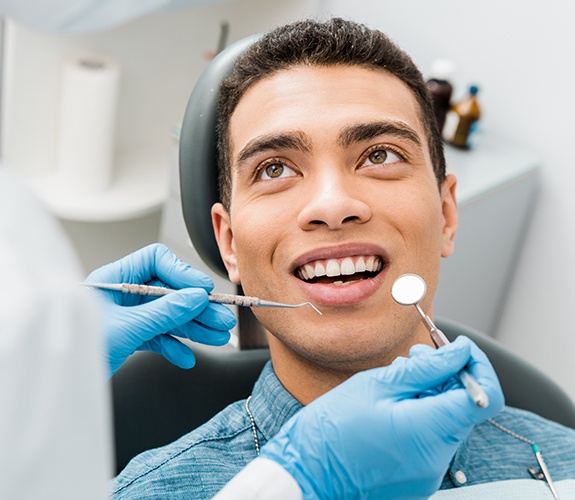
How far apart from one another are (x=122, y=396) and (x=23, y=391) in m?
0.87

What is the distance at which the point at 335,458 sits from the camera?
0.99 m

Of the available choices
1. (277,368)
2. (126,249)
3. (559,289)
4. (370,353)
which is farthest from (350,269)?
(126,249)

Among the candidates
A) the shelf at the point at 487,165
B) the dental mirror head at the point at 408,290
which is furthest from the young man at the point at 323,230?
the shelf at the point at 487,165

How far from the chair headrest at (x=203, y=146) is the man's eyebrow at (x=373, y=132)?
259mm

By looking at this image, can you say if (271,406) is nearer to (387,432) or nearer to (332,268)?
(332,268)

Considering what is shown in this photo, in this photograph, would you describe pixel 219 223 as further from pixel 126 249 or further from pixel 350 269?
pixel 126 249

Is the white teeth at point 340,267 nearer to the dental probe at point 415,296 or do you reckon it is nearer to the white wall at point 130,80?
the dental probe at point 415,296

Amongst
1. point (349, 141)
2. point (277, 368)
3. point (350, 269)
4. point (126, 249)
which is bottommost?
point (126, 249)

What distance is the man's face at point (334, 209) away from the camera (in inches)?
49.1

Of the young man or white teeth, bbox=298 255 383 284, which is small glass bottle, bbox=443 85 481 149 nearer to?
the young man

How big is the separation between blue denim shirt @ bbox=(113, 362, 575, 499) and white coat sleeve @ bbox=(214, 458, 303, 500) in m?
0.30

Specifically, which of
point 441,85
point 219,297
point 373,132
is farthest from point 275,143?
point 441,85

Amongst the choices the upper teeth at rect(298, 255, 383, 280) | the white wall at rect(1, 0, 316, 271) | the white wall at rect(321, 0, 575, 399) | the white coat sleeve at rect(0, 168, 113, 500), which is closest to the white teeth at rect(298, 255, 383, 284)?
the upper teeth at rect(298, 255, 383, 280)

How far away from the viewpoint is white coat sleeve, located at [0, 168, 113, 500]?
0.54 m
